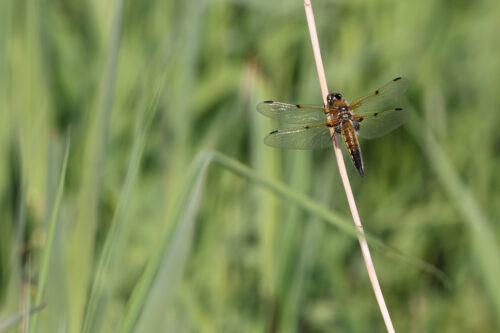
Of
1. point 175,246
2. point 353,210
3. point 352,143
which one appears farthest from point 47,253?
point 352,143

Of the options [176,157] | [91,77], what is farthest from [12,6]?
[176,157]

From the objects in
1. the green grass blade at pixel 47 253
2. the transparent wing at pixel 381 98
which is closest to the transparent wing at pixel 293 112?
the transparent wing at pixel 381 98

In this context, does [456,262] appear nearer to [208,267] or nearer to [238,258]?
[238,258]

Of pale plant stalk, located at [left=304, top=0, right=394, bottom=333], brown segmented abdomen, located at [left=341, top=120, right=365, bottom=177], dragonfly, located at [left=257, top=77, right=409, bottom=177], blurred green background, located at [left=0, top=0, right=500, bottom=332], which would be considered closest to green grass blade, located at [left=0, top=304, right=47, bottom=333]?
blurred green background, located at [left=0, top=0, right=500, bottom=332]

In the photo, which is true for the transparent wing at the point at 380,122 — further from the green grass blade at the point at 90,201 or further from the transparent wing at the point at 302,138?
the green grass blade at the point at 90,201

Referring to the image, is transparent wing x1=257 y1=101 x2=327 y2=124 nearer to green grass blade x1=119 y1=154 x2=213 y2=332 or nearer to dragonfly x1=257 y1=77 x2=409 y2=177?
dragonfly x1=257 y1=77 x2=409 y2=177

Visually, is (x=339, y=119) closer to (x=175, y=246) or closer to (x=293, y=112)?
(x=293, y=112)
